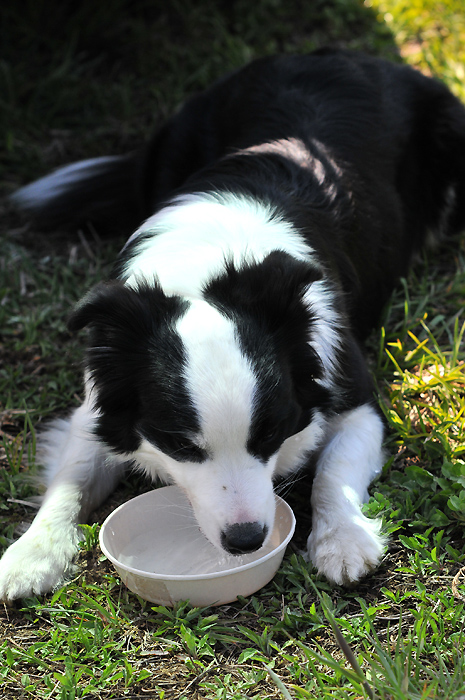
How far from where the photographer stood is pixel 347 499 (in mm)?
2676

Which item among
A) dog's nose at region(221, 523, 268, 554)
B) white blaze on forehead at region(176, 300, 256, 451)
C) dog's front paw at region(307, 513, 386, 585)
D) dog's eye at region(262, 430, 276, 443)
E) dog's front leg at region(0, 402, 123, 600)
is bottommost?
dog's front leg at region(0, 402, 123, 600)

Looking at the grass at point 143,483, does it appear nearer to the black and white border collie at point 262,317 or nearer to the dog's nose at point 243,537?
the black and white border collie at point 262,317

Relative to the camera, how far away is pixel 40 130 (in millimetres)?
5781

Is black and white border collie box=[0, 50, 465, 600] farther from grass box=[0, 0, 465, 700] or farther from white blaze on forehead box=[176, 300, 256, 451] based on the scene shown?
grass box=[0, 0, 465, 700]

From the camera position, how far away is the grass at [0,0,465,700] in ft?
7.27

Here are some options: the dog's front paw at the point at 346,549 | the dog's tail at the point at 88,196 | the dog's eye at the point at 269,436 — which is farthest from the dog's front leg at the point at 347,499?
the dog's tail at the point at 88,196

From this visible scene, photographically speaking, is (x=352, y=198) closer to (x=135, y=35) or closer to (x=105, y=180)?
(x=105, y=180)

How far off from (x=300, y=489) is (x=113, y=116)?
13.4 feet

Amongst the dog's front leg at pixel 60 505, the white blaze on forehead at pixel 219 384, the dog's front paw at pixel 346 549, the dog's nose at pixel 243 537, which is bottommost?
the dog's front leg at pixel 60 505

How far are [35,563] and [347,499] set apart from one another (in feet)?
3.85

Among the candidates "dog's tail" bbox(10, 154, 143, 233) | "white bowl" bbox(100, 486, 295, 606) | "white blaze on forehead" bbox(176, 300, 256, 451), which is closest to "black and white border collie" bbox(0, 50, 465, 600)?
"white blaze on forehead" bbox(176, 300, 256, 451)

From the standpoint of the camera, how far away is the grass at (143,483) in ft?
7.27

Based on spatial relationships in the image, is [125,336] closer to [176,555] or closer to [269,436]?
[269,436]

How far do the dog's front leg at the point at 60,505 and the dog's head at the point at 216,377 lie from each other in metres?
0.44
